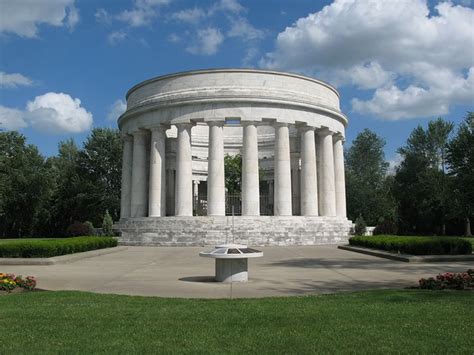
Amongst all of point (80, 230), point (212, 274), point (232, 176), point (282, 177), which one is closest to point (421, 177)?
point (232, 176)

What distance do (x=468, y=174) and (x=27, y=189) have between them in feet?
218

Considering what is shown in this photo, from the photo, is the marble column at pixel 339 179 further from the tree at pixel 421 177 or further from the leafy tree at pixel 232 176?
the tree at pixel 421 177

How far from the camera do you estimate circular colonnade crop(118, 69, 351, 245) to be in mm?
46656

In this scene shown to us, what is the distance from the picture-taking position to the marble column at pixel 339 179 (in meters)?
58.1

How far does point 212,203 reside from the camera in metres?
48.0

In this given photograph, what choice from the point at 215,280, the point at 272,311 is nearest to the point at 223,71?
the point at 215,280

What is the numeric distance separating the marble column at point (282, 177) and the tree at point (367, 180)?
32755 mm

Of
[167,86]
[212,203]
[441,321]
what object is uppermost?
[167,86]

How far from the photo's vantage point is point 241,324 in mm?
10516

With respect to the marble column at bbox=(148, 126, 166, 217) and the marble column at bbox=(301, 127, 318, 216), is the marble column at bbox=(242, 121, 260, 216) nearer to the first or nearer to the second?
the marble column at bbox=(301, 127, 318, 216)

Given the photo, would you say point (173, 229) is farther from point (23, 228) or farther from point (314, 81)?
point (23, 228)

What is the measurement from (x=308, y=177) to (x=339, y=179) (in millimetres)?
8527

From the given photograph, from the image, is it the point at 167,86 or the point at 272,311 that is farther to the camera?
the point at 167,86

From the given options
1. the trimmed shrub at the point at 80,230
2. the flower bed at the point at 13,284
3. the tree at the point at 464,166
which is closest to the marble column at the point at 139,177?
the trimmed shrub at the point at 80,230
